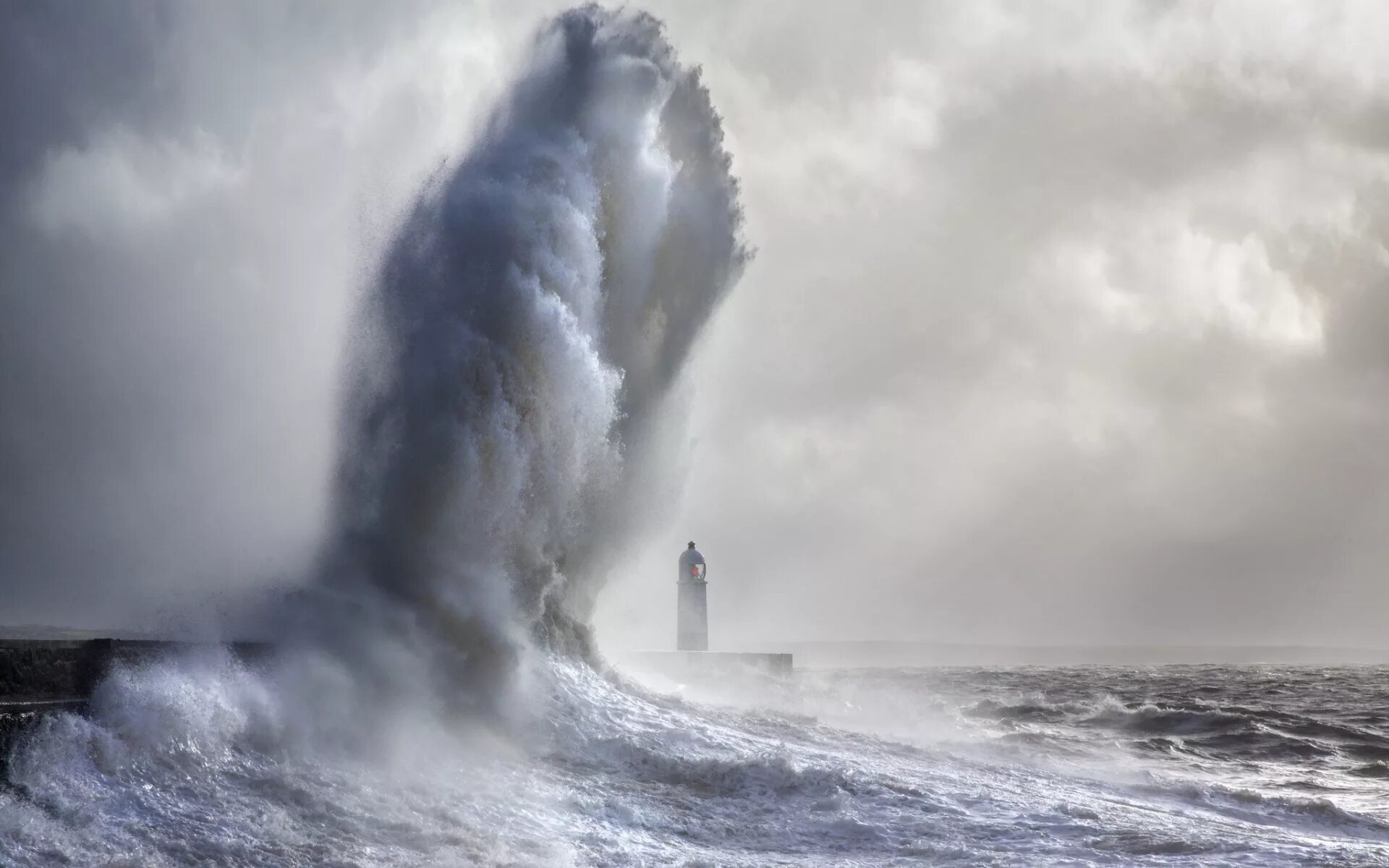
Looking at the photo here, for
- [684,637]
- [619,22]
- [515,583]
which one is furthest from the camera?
[684,637]

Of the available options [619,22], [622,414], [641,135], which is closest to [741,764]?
[622,414]

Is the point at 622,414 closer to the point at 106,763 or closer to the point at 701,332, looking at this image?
the point at 701,332

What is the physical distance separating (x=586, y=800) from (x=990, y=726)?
1062 cm

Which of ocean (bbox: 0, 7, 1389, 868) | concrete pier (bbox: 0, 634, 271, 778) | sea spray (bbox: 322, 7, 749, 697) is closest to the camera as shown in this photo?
concrete pier (bbox: 0, 634, 271, 778)

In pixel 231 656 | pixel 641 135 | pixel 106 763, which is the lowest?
pixel 106 763

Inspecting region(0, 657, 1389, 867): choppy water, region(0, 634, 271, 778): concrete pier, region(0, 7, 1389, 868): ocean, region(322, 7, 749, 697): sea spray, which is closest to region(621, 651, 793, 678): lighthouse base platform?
region(0, 7, 1389, 868): ocean

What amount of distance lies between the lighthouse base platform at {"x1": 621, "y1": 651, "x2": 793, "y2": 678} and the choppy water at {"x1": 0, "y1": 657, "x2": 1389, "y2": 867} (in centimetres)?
605

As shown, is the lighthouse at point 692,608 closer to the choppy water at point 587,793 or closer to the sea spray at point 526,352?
the sea spray at point 526,352

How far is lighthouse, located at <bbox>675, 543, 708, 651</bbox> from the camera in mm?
20812

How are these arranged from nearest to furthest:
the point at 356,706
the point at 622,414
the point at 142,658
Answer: the point at 142,658
the point at 356,706
the point at 622,414

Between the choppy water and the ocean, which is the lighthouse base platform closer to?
the ocean

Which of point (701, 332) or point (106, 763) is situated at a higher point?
point (701, 332)

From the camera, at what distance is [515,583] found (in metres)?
11.2

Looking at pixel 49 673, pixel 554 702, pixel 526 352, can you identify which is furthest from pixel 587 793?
pixel 526 352
